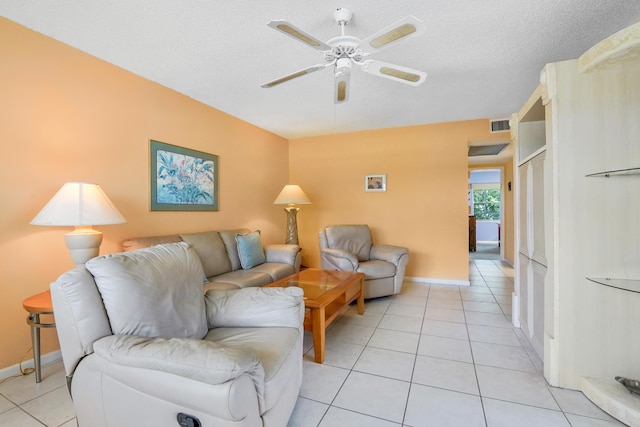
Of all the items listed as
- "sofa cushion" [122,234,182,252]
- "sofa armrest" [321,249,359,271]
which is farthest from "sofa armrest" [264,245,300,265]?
"sofa cushion" [122,234,182,252]

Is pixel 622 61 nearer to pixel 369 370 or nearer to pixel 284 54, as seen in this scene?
pixel 284 54

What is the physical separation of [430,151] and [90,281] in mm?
4297

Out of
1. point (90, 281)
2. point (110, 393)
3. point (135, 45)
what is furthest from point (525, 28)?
point (110, 393)

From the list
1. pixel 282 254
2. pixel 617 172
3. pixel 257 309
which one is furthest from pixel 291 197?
pixel 617 172

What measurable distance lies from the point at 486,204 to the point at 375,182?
7.09m

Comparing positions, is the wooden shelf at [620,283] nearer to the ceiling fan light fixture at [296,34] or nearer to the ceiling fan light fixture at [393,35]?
the ceiling fan light fixture at [393,35]

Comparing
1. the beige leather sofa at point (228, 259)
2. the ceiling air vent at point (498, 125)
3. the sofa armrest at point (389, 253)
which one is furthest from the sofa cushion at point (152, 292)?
the ceiling air vent at point (498, 125)

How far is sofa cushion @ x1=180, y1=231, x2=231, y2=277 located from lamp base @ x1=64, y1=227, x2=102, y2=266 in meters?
0.93

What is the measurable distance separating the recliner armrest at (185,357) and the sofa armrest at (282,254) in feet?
8.11

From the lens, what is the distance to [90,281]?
129cm

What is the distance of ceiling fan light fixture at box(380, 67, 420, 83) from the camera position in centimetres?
197

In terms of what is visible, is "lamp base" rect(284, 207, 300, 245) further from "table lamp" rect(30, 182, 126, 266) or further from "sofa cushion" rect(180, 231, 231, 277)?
"table lamp" rect(30, 182, 126, 266)

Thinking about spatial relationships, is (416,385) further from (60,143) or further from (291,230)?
(60,143)

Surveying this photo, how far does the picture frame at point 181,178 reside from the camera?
117 inches
